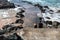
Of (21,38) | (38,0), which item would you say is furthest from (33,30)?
(38,0)

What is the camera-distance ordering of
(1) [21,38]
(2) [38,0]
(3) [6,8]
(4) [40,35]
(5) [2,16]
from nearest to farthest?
(1) [21,38], (4) [40,35], (5) [2,16], (3) [6,8], (2) [38,0]

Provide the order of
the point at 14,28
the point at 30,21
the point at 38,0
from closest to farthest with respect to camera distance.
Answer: the point at 14,28
the point at 30,21
the point at 38,0

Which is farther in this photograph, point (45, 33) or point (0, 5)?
point (0, 5)

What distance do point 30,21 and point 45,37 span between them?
3.31 m

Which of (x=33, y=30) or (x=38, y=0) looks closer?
(x=33, y=30)

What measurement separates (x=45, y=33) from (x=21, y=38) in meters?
1.19

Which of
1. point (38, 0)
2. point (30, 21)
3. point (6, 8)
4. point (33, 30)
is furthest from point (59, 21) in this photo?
point (38, 0)

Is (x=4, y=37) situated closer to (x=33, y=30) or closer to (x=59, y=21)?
(x=33, y=30)

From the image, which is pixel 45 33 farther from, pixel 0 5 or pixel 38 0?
pixel 38 0

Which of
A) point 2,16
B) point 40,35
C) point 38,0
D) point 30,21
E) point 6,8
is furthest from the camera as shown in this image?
point 38,0

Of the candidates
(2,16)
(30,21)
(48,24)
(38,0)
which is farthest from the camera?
(38,0)

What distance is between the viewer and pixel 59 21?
Result: 30.6 feet

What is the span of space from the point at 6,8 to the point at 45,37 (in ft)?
24.5

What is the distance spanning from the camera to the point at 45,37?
6.84m
